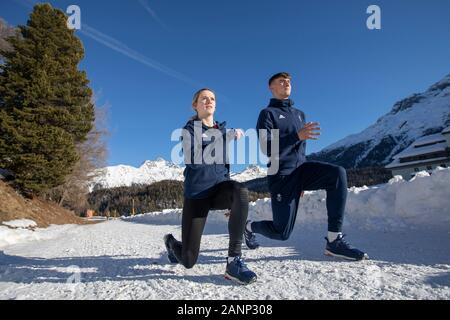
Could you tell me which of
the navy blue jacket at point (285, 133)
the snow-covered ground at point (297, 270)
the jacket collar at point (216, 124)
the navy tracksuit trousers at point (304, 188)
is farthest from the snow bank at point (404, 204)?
the jacket collar at point (216, 124)

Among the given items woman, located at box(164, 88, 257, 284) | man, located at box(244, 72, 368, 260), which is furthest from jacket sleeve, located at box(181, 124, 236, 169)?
man, located at box(244, 72, 368, 260)

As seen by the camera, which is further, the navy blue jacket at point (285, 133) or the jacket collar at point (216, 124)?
the navy blue jacket at point (285, 133)

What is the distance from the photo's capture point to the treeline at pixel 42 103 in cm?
1534

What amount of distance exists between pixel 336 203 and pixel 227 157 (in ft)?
4.99

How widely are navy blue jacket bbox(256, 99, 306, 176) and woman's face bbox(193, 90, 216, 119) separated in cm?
80

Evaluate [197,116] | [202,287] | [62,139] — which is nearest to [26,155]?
[62,139]

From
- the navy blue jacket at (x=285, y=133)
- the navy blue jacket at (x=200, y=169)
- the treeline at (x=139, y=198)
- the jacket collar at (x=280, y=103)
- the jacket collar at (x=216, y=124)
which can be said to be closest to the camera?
the navy blue jacket at (x=200, y=169)

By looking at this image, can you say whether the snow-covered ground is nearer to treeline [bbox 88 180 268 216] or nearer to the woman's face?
the woman's face

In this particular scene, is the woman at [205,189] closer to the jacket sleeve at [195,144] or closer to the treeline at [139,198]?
the jacket sleeve at [195,144]

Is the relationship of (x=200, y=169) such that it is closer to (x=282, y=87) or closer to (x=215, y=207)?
(x=215, y=207)

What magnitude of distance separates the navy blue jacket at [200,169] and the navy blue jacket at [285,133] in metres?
0.85

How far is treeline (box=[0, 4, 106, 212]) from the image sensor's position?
50.3 ft

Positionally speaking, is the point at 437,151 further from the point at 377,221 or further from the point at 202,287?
the point at 202,287

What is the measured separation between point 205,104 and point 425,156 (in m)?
86.7
